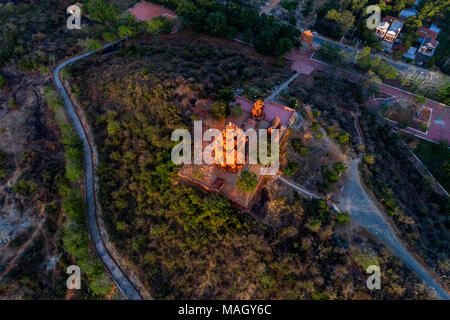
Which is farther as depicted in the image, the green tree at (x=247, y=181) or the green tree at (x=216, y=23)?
the green tree at (x=216, y=23)

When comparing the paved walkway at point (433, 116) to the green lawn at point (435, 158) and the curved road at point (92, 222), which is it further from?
the curved road at point (92, 222)

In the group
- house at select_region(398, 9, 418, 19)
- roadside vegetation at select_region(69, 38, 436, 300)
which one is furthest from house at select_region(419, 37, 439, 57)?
roadside vegetation at select_region(69, 38, 436, 300)

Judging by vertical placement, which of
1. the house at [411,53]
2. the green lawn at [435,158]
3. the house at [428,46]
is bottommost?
the green lawn at [435,158]

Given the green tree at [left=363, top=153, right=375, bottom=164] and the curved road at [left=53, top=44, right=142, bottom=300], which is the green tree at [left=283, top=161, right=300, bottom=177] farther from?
the curved road at [left=53, top=44, right=142, bottom=300]

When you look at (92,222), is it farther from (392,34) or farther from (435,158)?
(392,34)

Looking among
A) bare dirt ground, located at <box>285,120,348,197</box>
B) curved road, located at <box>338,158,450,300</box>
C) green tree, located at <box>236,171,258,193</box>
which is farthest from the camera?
bare dirt ground, located at <box>285,120,348,197</box>

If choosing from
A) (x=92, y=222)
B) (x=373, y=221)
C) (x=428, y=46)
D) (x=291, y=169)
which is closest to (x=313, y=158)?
(x=291, y=169)

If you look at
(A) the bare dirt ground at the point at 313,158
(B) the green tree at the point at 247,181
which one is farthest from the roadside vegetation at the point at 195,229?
(A) the bare dirt ground at the point at 313,158

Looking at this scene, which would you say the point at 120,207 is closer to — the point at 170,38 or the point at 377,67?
the point at 170,38
